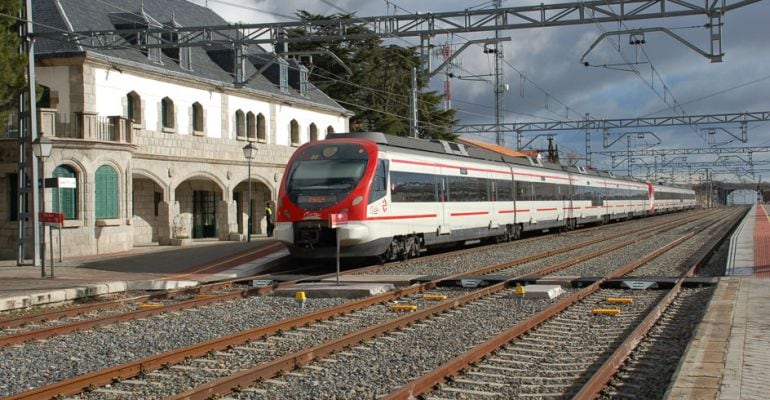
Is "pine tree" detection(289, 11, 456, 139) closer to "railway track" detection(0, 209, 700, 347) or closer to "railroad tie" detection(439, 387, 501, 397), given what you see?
"railway track" detection(0, 209, 700, 347)

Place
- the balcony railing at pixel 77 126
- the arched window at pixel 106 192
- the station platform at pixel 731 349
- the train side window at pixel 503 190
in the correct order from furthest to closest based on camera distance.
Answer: the train side window at pixel 503 190 → the arched window at pixel 106 192 → the balcony railing at pixel 77 126 → the station platform at pixel 731 349

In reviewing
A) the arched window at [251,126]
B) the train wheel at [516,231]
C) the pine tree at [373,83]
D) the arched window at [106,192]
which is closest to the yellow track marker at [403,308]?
the arched window at [106,192]

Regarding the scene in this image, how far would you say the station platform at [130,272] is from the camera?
49.9 ft

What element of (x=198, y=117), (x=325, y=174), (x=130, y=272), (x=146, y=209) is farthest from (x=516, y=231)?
(x=130, y=272)

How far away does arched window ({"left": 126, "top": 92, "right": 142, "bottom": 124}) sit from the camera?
28.6 m

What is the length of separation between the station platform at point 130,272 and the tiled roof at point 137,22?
20.7ft

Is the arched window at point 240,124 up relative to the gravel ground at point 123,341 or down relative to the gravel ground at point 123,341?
up

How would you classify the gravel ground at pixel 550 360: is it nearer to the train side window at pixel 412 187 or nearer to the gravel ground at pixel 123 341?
the gravel ground at pixel 123 341

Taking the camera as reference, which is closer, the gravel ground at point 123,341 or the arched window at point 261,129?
the gravel ground at point 123,341

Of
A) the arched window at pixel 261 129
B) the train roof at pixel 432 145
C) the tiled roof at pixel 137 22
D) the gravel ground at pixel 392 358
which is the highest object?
the tiled roof at pixel 137 22

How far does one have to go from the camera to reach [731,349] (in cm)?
812

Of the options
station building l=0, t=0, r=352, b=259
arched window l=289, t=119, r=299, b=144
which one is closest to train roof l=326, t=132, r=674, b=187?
station building l=0, t=0, r=352, b=259

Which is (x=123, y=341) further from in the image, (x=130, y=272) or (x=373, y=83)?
(x=373, y=83)

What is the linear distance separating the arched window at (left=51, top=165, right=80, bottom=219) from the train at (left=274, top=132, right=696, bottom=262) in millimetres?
8578
